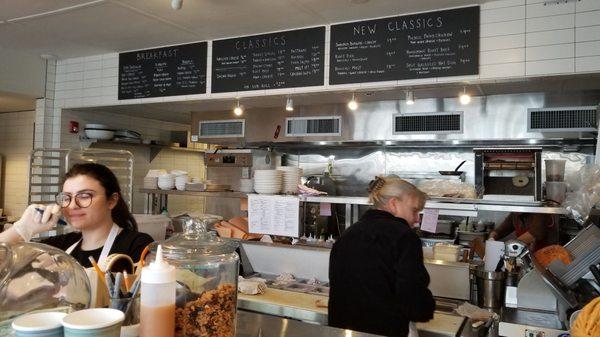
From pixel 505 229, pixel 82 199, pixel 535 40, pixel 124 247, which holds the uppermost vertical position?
pixel 535 40

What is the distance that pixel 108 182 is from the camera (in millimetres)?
2279

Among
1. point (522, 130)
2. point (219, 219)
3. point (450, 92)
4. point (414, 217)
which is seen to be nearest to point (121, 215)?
point (414, 217)

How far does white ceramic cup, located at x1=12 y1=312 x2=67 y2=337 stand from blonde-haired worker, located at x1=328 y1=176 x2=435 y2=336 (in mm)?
1696

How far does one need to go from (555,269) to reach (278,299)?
5.18 ft

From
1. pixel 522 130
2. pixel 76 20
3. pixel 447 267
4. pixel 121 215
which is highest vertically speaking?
pixel 76 20

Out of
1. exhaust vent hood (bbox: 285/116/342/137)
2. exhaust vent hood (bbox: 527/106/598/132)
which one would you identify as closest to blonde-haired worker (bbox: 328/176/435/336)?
exhaust vent hood (bbox: 527/106/598/132)

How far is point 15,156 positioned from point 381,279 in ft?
19.7

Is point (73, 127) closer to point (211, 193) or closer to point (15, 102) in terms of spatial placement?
point (15, 102)

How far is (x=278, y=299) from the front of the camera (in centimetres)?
286

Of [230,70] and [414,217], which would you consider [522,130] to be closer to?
[414,217]

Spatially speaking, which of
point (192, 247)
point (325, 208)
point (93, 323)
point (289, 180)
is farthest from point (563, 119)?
point (93, 323)

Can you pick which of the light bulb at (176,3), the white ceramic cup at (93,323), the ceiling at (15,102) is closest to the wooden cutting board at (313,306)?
the white ceramic cup at (93,323)

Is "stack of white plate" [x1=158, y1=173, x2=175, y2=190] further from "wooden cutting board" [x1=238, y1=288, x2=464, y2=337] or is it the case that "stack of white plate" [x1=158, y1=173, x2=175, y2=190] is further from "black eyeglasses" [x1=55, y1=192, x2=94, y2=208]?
"black eyeglasses" [x1=55, y1=192, x2=94, y2=208]

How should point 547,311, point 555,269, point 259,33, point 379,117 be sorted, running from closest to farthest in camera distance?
point 555,269, point 547,311, point 259,33, point 379,117
